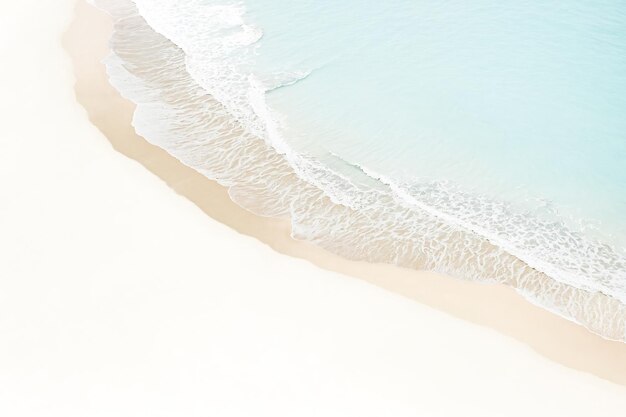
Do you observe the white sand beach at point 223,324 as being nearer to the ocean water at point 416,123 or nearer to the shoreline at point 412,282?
the shoreline at point 412,282

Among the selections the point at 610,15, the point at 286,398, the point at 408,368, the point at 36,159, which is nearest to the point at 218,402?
the point at 286,398

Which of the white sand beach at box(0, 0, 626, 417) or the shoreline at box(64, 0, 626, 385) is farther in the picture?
the shoreline at box(64, 0, 626, 385)

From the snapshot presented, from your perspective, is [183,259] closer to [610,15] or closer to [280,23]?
[280,23]

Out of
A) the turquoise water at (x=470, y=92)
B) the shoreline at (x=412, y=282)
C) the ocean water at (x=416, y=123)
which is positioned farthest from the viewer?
the turquoise water at (x=470, y=92)

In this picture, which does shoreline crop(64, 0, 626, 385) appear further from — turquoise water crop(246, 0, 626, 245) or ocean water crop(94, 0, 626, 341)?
turquoise water crop(246, 0, 626, 245)

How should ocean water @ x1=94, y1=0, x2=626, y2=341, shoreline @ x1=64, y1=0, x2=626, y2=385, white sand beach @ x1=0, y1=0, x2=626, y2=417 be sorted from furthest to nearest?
1. ocean water @ x1=94, y1=0, x2=626, y2=341
2. shoreline @ x1=64, y1=0, x2=626, y2=385
3. white sand beach @ x1=0, y1=0, x2=626, y2=417

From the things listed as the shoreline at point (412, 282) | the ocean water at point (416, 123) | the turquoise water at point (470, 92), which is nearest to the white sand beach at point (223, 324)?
the shoreline at point (412, 282)

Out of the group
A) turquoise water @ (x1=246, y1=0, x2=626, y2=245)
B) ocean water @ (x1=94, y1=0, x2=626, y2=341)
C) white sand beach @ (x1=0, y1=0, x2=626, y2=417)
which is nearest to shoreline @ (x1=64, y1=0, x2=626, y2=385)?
white sand beach @ (x1=0, y1=0, x2=626, y2=417)
